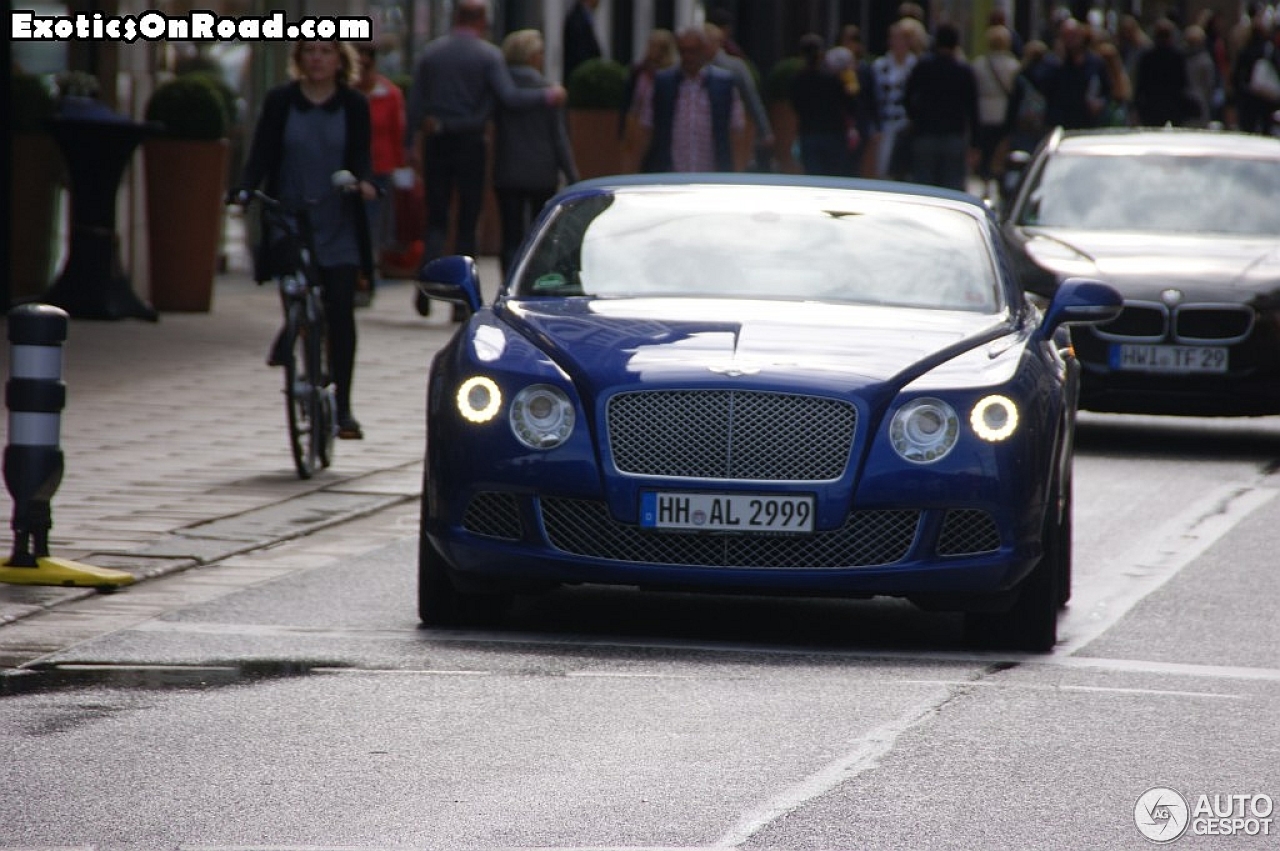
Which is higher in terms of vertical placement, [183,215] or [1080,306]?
[1080,306]

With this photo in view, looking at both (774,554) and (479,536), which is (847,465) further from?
(479,536)

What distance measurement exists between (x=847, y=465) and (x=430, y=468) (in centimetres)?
121

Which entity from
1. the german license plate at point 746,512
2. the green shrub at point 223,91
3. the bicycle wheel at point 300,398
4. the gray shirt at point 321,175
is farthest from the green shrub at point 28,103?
the german license plate at point 746,512

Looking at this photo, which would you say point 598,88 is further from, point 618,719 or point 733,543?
point 618,719

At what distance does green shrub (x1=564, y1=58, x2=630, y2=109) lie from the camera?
28.5 meters

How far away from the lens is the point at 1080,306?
9016 millimetres

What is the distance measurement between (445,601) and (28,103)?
1189cm

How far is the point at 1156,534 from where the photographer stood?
36.3 ft

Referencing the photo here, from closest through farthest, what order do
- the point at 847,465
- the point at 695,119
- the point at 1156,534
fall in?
the point at 847,465, the point at 1156,534, the point at 695,119

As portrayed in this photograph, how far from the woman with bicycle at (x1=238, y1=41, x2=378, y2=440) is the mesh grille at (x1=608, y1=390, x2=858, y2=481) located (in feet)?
15.1

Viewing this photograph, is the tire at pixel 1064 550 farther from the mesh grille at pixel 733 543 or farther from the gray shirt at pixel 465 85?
the gray shirt at pixel 465 85

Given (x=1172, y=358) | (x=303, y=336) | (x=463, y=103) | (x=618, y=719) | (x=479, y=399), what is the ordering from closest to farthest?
1. (x=618, y=719)
2. (x=479, y=399)
3. (x=303, y=336)
4. (x=1172, y=358)
5. (x=463, y=103)

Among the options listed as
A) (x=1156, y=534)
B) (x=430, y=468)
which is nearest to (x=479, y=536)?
(x=430, y=468)

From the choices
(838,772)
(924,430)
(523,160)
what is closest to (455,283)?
(924,430)
